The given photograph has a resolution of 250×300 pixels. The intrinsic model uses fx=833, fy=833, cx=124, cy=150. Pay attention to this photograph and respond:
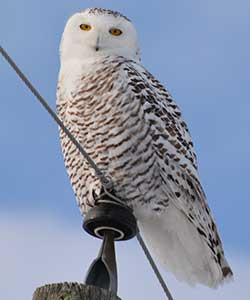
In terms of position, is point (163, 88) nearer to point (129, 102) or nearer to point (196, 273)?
point (129, 102)

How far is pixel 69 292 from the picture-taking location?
2721 millimetres

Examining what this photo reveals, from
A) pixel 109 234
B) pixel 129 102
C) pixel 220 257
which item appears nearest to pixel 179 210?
pixel 220 257

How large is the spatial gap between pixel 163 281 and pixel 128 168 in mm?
1056

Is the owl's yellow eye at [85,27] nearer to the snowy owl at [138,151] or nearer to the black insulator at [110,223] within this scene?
the snowy owl at [138,151]

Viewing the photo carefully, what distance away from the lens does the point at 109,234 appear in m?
3.61

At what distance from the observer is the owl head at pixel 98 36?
4.71m

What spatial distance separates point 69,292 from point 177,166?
1870mm

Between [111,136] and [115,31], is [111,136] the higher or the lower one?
the lower one

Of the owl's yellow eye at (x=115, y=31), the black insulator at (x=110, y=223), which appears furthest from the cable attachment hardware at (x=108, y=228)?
the owl's yellow eye at (x=115, y=31)

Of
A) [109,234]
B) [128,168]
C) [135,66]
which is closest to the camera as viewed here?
[109,234]

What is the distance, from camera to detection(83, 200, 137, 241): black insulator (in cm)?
357

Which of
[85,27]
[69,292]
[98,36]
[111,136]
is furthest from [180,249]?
[69,292]

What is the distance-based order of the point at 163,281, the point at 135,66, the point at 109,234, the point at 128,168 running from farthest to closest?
1. the point at 135,66
2. the point at 128,168
3. the point at 109,234
4. the point at 163,281

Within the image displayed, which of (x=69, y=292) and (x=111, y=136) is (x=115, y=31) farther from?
(x=69, y=292)
